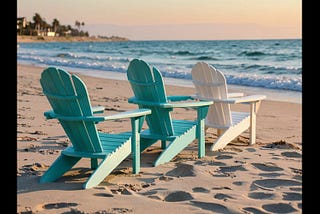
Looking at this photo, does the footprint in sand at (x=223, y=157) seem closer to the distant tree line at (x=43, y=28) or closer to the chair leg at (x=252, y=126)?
the chair leg at (x=252, y=126)

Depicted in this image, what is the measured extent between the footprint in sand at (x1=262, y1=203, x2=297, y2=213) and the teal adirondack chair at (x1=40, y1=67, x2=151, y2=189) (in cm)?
129

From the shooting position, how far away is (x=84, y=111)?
12.6ft

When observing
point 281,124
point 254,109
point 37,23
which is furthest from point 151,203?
point 37,23

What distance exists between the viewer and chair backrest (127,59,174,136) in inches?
183

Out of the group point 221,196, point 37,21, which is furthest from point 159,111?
point 37,21

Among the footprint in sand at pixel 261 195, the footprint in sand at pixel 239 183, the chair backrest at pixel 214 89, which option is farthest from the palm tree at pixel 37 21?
the footprint in sand at pixel 261 195

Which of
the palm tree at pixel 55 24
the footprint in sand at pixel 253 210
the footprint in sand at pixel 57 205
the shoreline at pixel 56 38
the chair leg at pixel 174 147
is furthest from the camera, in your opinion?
the palm tree at pixel 55 24

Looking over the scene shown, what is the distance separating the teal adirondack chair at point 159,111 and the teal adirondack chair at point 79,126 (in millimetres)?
553

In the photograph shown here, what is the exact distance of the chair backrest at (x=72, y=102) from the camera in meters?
3.78

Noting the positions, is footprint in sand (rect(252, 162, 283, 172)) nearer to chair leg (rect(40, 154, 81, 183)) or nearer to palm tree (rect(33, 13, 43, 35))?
chair leg (rect(40, 154, 81, 183))

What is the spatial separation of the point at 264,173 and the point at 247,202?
3.09 feet
